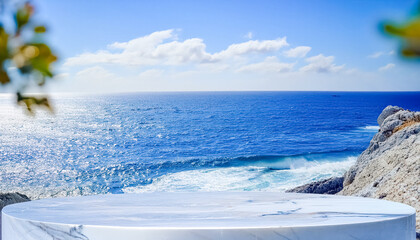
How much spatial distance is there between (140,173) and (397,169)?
16.8 meters

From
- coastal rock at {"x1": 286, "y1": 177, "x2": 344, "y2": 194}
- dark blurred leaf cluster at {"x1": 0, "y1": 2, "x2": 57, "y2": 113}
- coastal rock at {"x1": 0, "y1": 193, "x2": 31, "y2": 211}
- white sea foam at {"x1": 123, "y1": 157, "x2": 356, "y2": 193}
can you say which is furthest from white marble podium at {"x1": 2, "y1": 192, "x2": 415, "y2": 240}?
white sea foam at {"x1": 123, "y1": 157, "x2": 356, "y2": 193}

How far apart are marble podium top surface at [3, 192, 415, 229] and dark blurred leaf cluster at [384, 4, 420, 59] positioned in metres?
2.43

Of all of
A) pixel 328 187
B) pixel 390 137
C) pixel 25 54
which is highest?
pixel 25 54

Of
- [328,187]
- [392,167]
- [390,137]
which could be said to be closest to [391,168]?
[392,167]

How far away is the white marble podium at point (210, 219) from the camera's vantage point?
3010mm

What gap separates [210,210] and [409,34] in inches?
133

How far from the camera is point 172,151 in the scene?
1163 inches

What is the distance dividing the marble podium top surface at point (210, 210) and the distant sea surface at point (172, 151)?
705 cm

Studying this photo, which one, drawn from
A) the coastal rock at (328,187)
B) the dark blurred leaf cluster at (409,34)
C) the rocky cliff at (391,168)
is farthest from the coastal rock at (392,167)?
the dark blurred leaf cluster at (409,34)

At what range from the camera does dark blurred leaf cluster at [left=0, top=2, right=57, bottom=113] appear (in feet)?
2.37

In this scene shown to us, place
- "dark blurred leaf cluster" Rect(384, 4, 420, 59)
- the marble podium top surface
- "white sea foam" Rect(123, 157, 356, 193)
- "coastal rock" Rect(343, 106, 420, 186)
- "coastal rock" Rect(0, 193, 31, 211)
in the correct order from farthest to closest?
"white sea foam" Rect(123, 157, 356, 193) < "coastal rock" Rect(343, 106, 420, 186) < "coastal rock" Rect(0, 193, 31, 211) < the marble podium top surface < "dark blurred leaf cluster" Rect(384, 4, 420, 59)

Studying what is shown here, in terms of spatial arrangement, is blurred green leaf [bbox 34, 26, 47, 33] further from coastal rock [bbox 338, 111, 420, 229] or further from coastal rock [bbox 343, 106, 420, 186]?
coastal rock [bbox 343, 106, 420, 186]

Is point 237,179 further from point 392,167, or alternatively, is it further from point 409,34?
point 409,34

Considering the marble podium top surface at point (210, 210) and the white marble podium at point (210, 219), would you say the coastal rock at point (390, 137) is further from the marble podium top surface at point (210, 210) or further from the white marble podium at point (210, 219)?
the white marble podium at point (210, 219)
